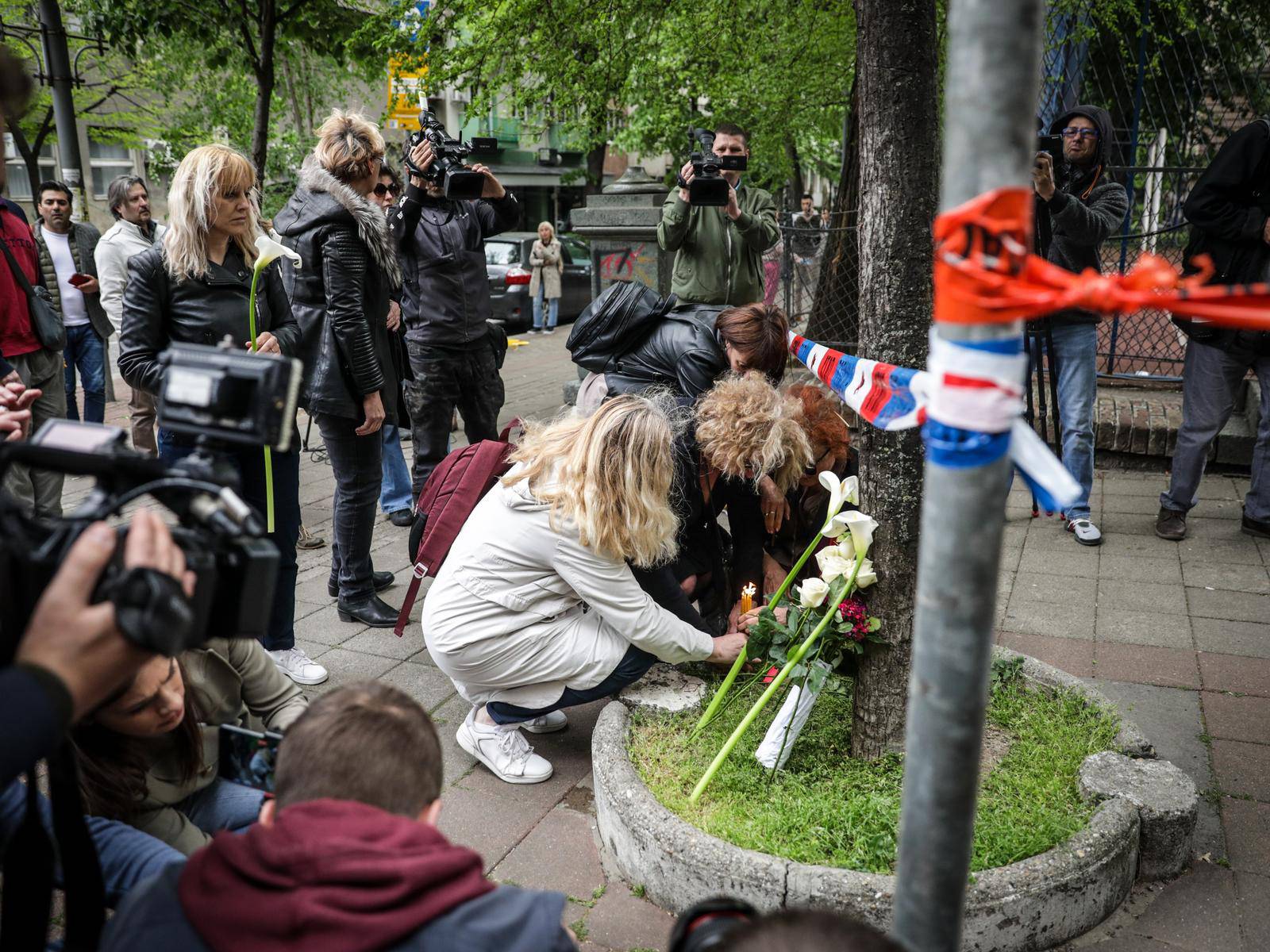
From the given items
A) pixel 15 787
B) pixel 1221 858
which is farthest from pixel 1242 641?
pixel 15 787

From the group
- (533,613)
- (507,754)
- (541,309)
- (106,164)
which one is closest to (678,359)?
(533,613)

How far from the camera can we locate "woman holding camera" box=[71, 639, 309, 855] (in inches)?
83.7

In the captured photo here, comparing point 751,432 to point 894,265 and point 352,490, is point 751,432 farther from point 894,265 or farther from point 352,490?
point 352,490

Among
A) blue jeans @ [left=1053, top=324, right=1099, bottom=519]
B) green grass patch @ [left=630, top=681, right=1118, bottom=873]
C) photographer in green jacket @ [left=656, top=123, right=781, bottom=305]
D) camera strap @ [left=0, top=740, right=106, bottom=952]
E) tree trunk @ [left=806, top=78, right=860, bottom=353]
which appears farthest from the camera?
tree trunk @ [left=806, top=78, right=860, bottom=353]

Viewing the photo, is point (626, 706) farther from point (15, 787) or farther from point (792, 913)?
point (792, 913)

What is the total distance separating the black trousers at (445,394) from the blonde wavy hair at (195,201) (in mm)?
1821

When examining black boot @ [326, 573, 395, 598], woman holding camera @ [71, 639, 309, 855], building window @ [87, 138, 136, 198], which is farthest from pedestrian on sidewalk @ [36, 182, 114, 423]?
building window @ [87, 138, 136, 198]

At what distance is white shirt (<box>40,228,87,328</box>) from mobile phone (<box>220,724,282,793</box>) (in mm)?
5384

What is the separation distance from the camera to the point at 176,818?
2.36 m

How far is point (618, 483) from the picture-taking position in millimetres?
3068

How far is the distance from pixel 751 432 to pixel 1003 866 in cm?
167

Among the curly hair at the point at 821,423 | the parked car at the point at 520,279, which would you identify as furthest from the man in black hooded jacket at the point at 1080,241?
the parked car at the point at 520,279

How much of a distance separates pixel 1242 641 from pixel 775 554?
1977mm

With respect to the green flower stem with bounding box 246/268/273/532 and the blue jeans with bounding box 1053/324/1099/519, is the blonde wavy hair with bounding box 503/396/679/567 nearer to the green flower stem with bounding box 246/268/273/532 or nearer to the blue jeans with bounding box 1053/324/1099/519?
the green flower stem with bounding box 246/268/273/532
